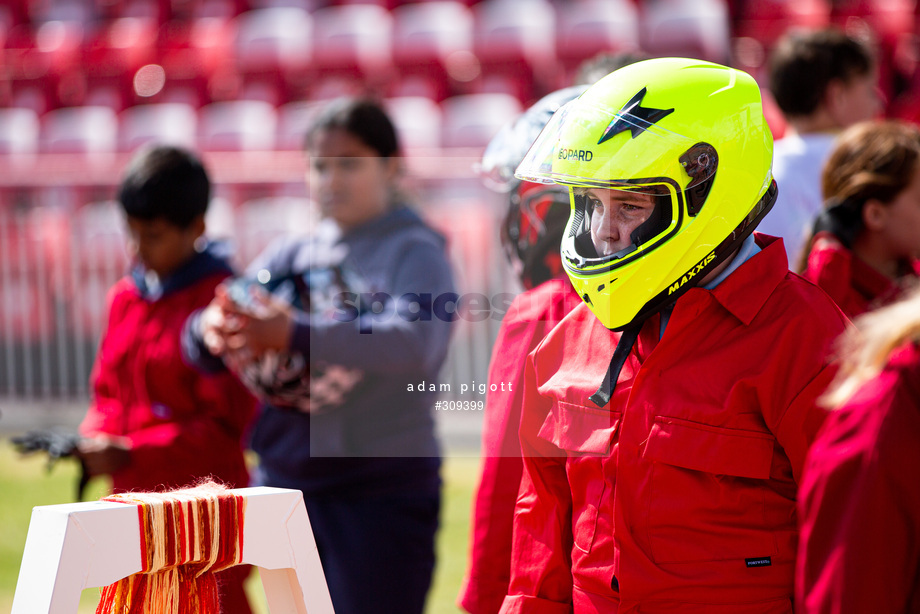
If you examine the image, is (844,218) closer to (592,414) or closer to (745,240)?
(745,240)

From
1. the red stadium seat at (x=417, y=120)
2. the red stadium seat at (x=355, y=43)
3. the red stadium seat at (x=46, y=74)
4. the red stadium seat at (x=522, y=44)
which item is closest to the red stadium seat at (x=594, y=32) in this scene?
the red stadium seat at (x=522, y=44)

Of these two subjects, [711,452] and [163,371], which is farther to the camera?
[163,371]

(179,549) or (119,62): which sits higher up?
(119,62)

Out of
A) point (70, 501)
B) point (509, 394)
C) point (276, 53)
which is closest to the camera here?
point (509, 394)

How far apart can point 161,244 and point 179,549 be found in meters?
1.90

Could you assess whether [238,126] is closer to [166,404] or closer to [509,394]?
[166,404]

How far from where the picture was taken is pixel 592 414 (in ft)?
A: 6.37

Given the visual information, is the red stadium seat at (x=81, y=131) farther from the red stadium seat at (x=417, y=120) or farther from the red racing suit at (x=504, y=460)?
the red racing suit at (x=504, y=460)

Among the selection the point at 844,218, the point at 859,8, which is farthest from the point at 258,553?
the point at 859,8

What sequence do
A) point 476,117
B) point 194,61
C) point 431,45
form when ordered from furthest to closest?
point 194,61, point 431,45, point 476,117

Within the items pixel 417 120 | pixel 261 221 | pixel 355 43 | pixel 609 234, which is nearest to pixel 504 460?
pixel 609 234

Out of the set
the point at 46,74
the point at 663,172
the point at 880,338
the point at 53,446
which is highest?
the point at 46,74

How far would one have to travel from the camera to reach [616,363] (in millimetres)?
1936

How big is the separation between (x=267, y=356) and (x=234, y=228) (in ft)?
17.3
